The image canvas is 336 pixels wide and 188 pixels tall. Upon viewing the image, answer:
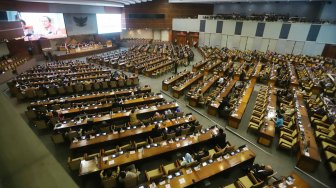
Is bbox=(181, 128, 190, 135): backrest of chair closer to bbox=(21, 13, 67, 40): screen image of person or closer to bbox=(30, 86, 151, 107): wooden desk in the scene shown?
bbox=(30, 86, 151, 107): wooden desk

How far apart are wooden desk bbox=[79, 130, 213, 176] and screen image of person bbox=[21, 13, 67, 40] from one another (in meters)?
22.2

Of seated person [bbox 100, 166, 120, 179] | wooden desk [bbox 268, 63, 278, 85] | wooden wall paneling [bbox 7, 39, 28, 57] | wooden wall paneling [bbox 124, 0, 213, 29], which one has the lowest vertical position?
seated person [bbox 100, 166, 120, 179]

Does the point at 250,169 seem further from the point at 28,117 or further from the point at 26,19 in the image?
the point at 26,19

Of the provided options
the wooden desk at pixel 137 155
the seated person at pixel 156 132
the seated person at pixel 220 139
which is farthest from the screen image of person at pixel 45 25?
the seated person at pixel 220 139

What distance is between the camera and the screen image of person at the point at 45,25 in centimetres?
2129

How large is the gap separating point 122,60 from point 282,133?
1649 centimetres

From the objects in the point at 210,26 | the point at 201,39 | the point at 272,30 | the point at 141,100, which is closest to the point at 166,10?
the point at 201,39

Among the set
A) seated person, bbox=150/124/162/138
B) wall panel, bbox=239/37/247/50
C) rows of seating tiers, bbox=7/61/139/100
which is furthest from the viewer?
wall panel, bbox=239/37/247/50

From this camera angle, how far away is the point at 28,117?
9258mm

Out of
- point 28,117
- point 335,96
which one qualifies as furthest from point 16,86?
point 335,96

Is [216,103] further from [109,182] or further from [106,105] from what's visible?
[109,182]

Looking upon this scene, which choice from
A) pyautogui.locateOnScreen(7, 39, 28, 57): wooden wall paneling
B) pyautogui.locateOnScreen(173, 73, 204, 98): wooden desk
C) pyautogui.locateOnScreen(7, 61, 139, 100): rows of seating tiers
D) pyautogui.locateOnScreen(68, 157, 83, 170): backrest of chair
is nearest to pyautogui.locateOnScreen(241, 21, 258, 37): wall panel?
pyautogui.locateOnScreen(173, 73, 204, 98): wooden desk

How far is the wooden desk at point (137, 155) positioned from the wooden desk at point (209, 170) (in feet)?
3.76

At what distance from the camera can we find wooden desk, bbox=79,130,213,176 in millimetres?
5830
